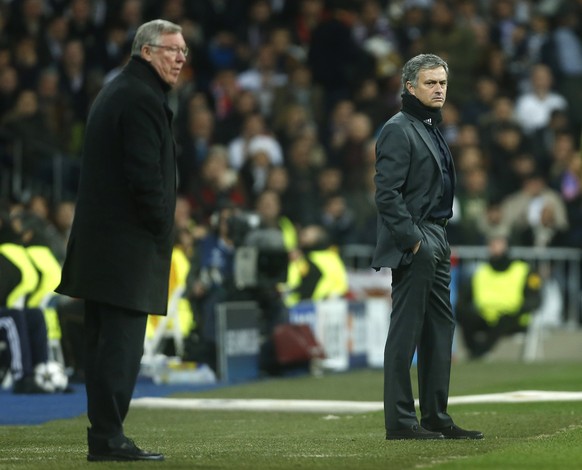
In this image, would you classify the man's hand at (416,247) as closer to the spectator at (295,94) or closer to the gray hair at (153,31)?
the gray hair at (153,31)

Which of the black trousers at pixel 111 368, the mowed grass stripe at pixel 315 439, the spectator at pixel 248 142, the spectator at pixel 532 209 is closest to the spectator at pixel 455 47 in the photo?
the spectator at pixel 532 209

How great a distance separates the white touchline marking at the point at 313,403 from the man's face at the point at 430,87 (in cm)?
437

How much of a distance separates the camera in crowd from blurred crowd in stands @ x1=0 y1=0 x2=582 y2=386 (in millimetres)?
705

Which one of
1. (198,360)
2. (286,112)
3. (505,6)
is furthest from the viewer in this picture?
(505,6)

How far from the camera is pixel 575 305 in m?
23.5

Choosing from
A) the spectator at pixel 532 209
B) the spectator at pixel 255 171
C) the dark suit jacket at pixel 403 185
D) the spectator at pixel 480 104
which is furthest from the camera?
the spectator at pixel 480 104

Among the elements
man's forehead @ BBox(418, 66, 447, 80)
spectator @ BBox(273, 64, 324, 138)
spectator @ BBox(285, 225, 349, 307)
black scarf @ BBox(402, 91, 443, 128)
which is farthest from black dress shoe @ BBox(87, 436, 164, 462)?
spectator @ BBox(273, 64, 324, 138)

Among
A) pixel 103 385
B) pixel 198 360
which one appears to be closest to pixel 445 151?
pixel 103 385

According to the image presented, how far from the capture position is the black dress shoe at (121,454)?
8.54 meters

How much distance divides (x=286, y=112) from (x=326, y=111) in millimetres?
1248

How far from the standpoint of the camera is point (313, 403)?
14828 mm

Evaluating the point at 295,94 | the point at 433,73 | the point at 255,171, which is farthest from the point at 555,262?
the point at 433,73

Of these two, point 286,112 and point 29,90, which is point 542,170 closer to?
point 286,112

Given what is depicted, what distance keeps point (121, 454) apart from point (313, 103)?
17340mm
